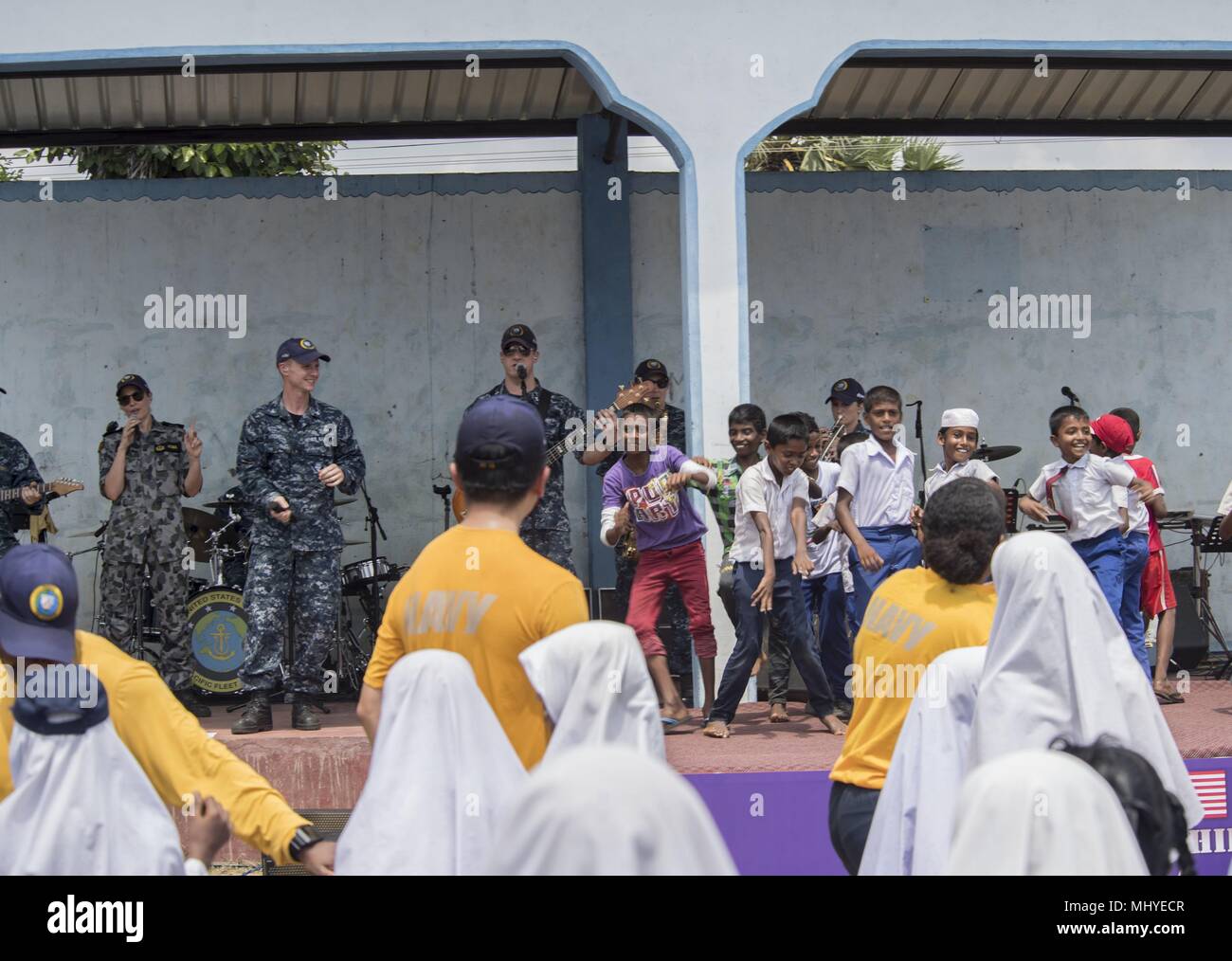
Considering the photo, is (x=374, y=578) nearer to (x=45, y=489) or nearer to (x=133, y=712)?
(x=45, y=489)

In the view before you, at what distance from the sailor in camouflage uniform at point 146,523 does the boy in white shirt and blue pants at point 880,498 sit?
3795 millimetres

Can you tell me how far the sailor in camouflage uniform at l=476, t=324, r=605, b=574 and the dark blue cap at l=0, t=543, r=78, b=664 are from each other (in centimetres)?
497

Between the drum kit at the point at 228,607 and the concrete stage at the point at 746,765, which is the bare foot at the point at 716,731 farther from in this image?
the drum kit at the point at 228,607

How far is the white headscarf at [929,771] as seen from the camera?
3.55 m

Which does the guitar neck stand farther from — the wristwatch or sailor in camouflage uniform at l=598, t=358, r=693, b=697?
the wristwatch

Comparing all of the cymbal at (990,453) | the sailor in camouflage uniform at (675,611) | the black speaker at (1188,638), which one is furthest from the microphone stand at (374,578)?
the black speaker at (1188,638)

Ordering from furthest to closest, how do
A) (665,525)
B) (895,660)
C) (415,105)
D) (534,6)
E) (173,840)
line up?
(415,105)
(534,6)
(665,525)
(895,660)
(173,840)

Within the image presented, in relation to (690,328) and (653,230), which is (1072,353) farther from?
(690,328)

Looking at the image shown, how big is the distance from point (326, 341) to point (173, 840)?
29.8 feet

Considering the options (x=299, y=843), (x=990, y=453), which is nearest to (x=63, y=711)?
(x=299, y=843)

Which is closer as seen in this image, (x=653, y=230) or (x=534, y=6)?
(x=534, y=6)

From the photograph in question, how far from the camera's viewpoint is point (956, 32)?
30.1 ft

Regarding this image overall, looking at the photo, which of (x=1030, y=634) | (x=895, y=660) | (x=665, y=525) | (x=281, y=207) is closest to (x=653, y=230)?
(x=281, y=207)

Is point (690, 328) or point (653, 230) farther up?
point (653, 230)
